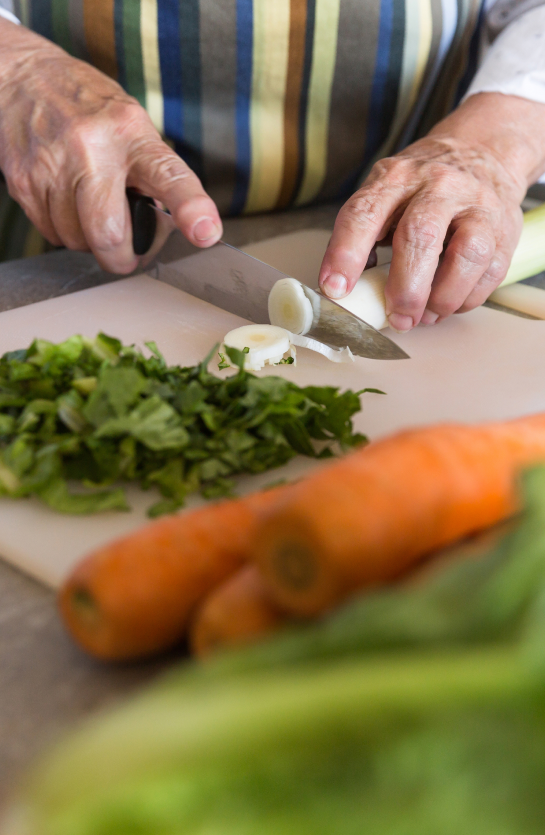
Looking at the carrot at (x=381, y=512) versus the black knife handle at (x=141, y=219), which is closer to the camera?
the carrot at (x=381, y=512)

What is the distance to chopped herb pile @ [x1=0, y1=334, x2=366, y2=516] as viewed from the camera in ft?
3.27

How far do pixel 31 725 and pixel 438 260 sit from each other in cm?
126

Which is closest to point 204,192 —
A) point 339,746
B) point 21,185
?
point 21,185

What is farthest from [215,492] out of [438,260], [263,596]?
[438,260]

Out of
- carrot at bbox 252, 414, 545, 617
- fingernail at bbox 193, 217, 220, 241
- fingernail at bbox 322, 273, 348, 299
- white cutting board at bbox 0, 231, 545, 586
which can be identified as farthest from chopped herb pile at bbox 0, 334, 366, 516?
fingernail at bbox 193, 217, 220, 241

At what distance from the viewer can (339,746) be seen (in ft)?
1.45

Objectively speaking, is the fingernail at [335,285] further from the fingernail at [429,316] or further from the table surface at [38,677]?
the table surface at [38,677]

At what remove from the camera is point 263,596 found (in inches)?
25.4

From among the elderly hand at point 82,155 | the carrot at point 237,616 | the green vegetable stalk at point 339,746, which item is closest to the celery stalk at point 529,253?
the elderly hand at point 82,155

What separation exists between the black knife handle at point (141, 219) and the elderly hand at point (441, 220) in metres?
Answer: 0.47

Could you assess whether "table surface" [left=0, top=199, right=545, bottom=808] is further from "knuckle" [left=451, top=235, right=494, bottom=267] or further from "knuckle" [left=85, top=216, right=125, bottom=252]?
"knuckle" [left=451, top=235, right=494, bottom=267]

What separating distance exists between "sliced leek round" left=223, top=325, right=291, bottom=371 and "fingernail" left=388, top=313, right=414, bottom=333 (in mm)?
243

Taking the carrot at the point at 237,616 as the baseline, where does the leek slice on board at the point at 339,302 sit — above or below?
Result: below

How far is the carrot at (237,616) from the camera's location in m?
0.63
